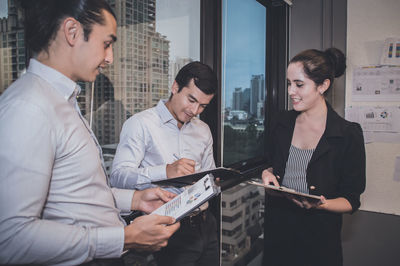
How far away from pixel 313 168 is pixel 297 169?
0.31ft

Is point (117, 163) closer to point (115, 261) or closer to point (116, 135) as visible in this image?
point (116, 135)

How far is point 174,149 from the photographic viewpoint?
152cm

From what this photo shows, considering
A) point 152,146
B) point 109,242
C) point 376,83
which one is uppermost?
point 376,83

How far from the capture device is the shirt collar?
80 cm

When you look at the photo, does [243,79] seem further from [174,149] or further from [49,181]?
[49,181]

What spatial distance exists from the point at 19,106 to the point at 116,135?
2.61ft

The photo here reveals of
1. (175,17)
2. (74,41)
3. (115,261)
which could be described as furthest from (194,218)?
(175,17)

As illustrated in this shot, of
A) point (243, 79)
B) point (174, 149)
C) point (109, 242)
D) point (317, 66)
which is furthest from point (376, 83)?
point (109, 242)

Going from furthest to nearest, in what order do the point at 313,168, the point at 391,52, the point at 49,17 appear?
the point at 391,52, the point at 313,168, the point at 49,17

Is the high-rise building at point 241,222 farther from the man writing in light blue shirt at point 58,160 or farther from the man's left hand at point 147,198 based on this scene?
the man writing in light blue shirt at point 58,160

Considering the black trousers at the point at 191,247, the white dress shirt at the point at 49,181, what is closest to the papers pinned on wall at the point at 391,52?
the black trousers at the point at 191,247

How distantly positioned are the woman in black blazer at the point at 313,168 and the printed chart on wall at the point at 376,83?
999 mm

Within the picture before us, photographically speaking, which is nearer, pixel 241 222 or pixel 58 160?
pixel 58 160

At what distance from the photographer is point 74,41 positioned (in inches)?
32.4
